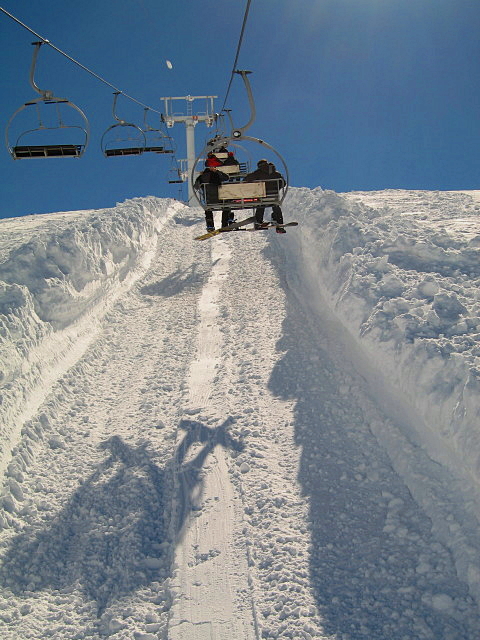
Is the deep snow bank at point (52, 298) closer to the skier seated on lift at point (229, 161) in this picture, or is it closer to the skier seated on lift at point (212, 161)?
the skier seated on lift at point (212, 161)

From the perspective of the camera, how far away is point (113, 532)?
641 centimetres

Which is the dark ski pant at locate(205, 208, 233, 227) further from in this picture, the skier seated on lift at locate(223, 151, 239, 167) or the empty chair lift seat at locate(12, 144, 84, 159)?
the empty chair lift seat at locate(12, 144, 84, 159)

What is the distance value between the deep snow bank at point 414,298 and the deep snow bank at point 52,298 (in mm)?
5546

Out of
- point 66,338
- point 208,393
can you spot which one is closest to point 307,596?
point 208,393

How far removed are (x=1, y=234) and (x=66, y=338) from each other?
422 inches

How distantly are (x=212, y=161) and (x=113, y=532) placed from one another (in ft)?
27.0

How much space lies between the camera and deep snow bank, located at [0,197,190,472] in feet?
28.7

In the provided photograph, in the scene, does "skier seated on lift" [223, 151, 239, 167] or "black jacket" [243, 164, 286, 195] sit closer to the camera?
"black jacket" [243, 164, 286, 195]

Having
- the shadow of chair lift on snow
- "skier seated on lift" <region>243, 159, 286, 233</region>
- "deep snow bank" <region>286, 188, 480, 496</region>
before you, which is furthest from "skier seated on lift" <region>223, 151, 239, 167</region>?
the shadow of chair lift on snow

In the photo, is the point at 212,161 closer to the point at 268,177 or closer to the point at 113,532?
the point at 268,177

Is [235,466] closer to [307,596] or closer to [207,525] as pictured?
[207,525]

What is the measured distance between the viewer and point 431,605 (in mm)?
5113

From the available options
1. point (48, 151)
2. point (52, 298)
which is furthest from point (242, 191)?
point (52, 298)

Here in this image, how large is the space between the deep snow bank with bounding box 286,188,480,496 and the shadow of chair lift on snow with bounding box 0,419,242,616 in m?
3.00
